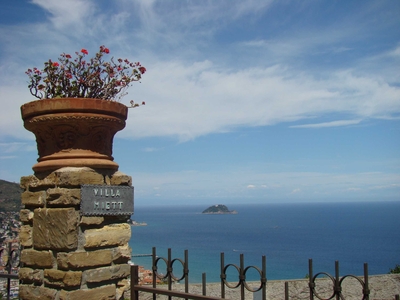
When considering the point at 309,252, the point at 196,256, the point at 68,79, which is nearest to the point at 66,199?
the point at 68,79

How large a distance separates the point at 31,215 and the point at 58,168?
0.54m

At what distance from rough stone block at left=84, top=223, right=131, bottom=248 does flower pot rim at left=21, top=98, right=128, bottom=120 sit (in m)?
1.02

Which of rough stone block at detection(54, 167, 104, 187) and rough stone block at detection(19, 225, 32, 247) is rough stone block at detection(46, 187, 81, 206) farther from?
rough stone block at detection(19, 225, 32, 247)

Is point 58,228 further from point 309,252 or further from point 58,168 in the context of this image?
point 309,252

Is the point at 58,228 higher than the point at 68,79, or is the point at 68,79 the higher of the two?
the point at 68,79

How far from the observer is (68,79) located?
3498mm

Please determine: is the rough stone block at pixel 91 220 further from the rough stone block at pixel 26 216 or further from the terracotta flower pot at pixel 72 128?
the rough stone block at pixel 26 216

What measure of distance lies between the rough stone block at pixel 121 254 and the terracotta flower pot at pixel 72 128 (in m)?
0.73

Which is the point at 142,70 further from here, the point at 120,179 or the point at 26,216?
the point at 26,216

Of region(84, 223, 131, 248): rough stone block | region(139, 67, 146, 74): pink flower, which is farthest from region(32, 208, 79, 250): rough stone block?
region(139, 67, 146, 74): pink flower

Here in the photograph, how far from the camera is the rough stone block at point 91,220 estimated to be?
3270 mm

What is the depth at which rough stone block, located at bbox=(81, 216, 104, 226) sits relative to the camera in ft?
10.7

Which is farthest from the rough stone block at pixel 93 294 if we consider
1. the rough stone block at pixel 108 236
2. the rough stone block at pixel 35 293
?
the rough stone block at pixel 108 236

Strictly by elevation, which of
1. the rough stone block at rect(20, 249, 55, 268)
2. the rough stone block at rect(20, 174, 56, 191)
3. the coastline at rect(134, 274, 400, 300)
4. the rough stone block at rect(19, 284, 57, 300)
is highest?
the rough stone block at rect(20, 174, 56, 191)
